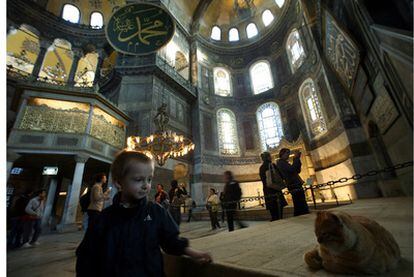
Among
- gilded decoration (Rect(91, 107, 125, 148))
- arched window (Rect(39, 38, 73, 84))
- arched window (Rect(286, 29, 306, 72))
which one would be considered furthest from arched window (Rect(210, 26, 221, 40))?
gilded decoration (Rect(91, 107, 125, 148))

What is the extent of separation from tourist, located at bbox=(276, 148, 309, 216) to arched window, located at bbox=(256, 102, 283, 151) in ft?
36.7

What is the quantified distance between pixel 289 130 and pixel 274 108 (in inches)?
111

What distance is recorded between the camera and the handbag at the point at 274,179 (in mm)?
4004

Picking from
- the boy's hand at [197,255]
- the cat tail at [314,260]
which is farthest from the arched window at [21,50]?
the cat tail at [314,260]

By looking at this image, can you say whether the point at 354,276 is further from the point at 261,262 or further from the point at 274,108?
the point at 274,108

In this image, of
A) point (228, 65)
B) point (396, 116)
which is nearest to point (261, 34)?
point (228, 65)

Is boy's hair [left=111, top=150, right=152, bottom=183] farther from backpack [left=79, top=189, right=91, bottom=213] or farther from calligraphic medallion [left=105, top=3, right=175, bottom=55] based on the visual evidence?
calligraphic medallion [left=105, top=3, right=175, bottom=55]

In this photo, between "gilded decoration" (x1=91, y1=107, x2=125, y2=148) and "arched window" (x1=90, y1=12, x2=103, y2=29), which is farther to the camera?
Result: "arched window" (x1=90, y1=12, x2=103, y2=29)

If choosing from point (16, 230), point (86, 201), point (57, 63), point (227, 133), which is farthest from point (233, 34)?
point (16, 230)

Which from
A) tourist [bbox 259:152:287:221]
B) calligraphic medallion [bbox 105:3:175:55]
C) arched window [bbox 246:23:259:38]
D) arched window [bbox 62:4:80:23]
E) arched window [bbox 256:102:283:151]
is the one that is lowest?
tourist [bbox 259:152:287:221]

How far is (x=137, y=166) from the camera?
1223mm

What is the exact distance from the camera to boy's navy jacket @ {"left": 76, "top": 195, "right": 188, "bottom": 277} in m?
1.06

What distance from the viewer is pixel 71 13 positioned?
15219 mm

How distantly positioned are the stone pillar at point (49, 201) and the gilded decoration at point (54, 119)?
4430mm
